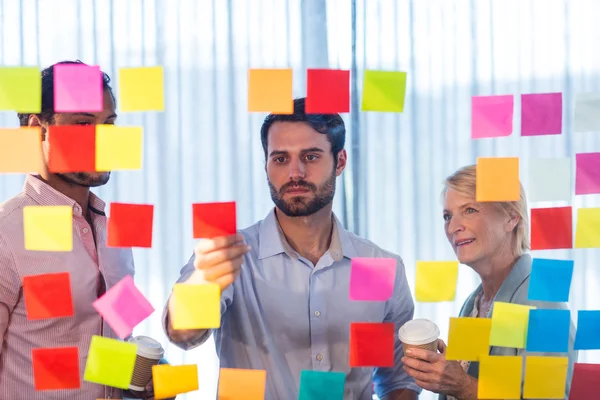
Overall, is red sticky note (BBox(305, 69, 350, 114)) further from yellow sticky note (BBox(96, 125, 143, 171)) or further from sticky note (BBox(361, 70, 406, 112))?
yellow sticky note (BBox(96, 125, 143, 171))

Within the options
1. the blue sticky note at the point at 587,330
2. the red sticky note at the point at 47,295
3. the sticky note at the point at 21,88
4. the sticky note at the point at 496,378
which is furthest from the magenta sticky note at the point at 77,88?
the blue sticky note at the point at 587,330

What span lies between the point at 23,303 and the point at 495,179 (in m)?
1.06

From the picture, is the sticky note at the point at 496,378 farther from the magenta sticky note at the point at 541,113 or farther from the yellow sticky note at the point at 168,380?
the yellow sticky note at the point at 168,380

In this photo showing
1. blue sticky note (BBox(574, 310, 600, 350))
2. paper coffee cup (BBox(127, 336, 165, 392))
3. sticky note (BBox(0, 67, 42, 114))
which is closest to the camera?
sticky note (BBox(0, 67, 42, 114))

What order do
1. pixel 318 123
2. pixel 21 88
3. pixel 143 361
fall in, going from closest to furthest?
pixel 21 88 → pixel 143 361 → pixel 318 123

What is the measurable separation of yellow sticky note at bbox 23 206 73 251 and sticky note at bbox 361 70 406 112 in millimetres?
629

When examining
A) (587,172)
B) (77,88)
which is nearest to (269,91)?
(77,88)

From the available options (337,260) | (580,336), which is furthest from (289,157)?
(580,336)

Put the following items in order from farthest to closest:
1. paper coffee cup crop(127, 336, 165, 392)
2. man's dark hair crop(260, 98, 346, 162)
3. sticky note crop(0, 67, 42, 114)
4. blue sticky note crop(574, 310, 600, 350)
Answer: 1. man's dark hair crop(260, 98, 346, 162)
2. blue sticky note crop(574, 310, 600, 350)
3. paper coffee cup crop(127, 336, 165, 392)
4. sticky note crop(0, 67, 42, 114)

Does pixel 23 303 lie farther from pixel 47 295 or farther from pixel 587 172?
pixel 587 172

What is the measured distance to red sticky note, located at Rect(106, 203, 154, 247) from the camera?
152 centimetres

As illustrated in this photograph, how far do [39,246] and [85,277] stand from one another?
0.28 m

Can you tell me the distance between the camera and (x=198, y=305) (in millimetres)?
1548

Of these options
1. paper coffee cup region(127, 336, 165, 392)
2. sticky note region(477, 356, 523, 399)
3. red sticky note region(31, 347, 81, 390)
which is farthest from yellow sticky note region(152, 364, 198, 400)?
sticky note region(477, 356, 523, 399)
